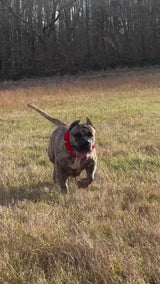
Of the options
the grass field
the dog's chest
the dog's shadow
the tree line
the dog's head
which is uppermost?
the tree line

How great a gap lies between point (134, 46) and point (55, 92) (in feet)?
79.9

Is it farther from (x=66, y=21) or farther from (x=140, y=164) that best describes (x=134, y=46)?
(x=140, y=164)

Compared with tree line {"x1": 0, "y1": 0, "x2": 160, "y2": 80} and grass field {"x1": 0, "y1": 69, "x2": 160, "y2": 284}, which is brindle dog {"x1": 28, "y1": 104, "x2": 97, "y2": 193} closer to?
grass field {"x1": 0, "y1": 69, "x2": 160, "y2": 284}

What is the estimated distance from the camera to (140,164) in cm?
495

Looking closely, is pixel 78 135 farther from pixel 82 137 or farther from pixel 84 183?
pixel 84 183

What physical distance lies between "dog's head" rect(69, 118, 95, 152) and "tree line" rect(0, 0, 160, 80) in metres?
35.4

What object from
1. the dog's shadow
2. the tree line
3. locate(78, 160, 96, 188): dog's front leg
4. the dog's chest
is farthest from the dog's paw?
the tree line

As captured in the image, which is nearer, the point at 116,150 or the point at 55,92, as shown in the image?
the point at 116,150

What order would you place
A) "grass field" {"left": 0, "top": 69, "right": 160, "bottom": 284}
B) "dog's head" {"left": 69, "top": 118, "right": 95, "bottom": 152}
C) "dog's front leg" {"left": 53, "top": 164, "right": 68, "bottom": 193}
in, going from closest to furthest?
"grass field" {"left": 0, "top": 69, "right": 160, "bottom": 284} < "dog's head" {"left": 69, "top": 118, "right": 95, "bottom": 152} < "dog's front leg" {"left": 53, "top": 164, "right": 68, "bottom": 193}

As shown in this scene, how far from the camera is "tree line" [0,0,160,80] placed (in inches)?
1554

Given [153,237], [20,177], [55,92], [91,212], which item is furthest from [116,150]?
[55,92]

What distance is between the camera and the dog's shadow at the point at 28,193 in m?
3.97

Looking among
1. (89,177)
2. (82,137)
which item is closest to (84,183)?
(89,177)

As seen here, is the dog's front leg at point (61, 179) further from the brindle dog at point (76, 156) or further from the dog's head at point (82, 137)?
the dog's head at point (82, 137)
